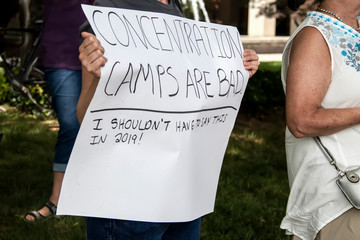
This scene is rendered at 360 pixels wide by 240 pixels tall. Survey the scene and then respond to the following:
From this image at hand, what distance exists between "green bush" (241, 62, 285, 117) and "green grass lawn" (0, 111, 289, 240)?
0.63m

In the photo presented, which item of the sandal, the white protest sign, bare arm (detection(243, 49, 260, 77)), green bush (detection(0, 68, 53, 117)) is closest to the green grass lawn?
the sandal

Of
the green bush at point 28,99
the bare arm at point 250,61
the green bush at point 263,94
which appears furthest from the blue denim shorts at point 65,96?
the green bush at point 263,94

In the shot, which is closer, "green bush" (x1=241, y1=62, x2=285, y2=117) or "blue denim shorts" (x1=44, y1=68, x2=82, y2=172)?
"blue denim shorts" (x1=44, y1=68, x2=82, y2=172)

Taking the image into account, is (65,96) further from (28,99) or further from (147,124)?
(28,99)

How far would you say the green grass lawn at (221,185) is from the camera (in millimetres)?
4312

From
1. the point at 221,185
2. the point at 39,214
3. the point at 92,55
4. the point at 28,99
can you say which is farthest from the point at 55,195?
the point at 28,99

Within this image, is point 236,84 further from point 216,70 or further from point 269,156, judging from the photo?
point 269,156

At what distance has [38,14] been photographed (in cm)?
808

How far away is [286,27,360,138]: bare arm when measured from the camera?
7.44ft

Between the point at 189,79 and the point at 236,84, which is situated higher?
the point at 189,79

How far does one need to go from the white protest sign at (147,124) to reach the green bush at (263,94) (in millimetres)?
6399

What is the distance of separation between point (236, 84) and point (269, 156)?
4381 mm

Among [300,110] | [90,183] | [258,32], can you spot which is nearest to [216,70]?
[300,110]

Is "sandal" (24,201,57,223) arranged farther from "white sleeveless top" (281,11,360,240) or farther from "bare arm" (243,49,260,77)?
"bare arm" (243,49,260,77)
